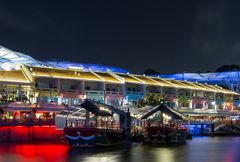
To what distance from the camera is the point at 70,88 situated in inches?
3002

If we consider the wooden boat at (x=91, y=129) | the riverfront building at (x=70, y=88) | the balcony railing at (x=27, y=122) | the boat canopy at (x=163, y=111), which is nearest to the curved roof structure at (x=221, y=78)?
the riverfront building at (x=70, y=88)

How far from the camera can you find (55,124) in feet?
177

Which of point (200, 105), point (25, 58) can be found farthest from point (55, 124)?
point (200, 105)

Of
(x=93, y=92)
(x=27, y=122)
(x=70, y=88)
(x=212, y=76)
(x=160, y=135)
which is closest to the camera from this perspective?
(x=160, y=135)

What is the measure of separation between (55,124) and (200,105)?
178 ft

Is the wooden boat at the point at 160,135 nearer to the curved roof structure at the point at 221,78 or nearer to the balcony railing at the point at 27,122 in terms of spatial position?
the balcony railing at the point at 27,122

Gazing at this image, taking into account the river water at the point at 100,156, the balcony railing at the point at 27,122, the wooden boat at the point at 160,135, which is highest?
the balcony railing at the point at 27,122

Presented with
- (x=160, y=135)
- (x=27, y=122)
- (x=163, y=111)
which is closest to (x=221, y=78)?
(x=163, y=111)

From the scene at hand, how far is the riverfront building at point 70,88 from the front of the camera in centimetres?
6581

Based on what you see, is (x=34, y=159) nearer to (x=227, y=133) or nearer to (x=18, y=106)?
(x=18, y=106)

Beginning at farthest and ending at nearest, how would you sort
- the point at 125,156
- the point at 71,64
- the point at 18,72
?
the point at 71,64
the point at 18,72
the point at 125,156

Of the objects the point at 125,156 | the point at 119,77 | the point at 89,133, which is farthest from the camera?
the point at 119,77

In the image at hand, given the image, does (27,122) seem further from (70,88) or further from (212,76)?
(212,76)

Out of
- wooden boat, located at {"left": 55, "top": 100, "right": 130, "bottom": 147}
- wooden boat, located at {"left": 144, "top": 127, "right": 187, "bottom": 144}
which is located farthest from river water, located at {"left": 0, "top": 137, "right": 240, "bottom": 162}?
wooden boat, located at {"left": 144, "top": 127, "right": 187, "bottom": 144}
